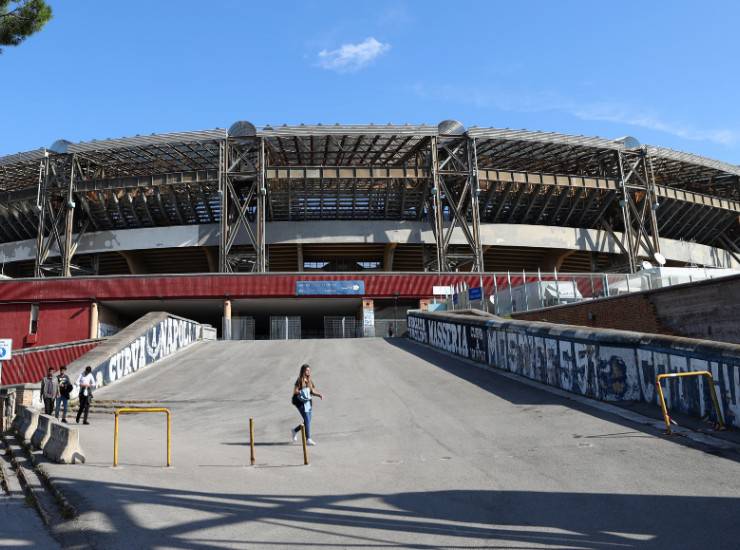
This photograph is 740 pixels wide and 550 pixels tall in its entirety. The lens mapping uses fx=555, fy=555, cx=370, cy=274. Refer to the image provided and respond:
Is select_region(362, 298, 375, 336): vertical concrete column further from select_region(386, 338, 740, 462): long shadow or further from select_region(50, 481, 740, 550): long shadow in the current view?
select_region(50, 481, 740, 550): long shadow

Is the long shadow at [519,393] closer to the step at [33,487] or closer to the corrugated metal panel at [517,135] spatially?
the step at [33,487]

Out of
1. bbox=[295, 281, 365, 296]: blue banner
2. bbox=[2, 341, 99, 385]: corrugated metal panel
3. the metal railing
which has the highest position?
bbox=[295, 281, 365, 296]: blue banner

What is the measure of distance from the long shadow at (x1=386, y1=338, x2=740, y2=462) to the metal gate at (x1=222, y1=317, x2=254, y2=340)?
17257 millimetres

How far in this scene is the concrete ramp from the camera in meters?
19.1

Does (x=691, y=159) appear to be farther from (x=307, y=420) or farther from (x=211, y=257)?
(x=307, y=420)

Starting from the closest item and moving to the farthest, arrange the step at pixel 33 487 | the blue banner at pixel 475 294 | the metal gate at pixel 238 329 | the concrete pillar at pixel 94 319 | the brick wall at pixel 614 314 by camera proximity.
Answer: the step at pixel 33 487, the brick wall at pixel 614 314, the blue banner at pixel 475 294, the metal gate at pixel 238 329, the concrete pillar at pixel 94 319

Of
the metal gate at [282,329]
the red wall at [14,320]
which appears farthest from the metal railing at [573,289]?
the red wall at [14,320]

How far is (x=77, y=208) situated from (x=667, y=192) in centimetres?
5417

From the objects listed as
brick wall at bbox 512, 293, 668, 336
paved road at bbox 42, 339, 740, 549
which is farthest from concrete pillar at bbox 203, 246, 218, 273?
paved road at bbox 42, 339, 740, 549

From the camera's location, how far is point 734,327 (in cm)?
1553

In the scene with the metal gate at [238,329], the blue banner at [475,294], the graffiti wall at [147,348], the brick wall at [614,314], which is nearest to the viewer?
the brick wall at [614,314]

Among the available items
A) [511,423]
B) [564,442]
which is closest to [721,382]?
A: [564,442]

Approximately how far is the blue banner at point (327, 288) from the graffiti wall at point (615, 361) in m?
22.0

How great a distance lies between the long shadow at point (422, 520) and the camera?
480cm
